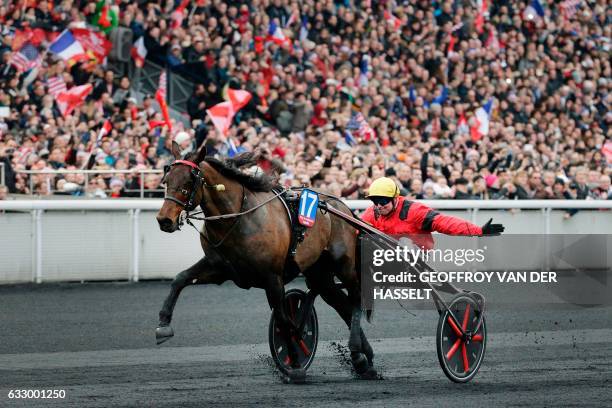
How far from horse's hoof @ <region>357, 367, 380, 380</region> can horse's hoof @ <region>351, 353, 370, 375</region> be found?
0.8 inches

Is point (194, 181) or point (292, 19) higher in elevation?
point (292, 19)

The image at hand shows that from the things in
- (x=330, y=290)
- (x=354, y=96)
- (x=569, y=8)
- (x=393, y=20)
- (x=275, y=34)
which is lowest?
(x=330, y=290)

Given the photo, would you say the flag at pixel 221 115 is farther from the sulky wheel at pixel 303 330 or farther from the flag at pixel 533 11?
the flag at pixel 533 11

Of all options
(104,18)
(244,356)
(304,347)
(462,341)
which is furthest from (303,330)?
(104,18)

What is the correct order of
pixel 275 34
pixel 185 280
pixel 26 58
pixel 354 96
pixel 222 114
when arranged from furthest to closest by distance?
pixel 354 96, pixel 275 34, pixel 222 114, pixel 26 58, pixel 185 280

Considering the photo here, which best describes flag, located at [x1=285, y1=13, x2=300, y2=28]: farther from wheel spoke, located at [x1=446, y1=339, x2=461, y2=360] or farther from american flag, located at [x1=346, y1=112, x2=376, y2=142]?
wheel spoke, located at [x1=446, y1=339, x2=461, y2=360]

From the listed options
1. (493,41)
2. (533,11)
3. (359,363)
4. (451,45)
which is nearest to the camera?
(359,363)

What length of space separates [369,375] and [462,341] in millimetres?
728

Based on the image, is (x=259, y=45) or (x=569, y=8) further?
(x=569, y=8)

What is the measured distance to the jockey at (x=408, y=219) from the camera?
855 centimetres

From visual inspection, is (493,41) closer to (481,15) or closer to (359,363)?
(481,15)

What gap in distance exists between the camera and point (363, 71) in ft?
73.2

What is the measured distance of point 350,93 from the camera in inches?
839

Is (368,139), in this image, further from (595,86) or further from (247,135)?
(595,86)
